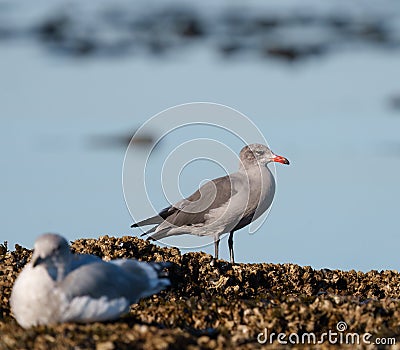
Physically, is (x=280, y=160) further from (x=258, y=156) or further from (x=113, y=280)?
(x=113, y=280)

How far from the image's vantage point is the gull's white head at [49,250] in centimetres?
776

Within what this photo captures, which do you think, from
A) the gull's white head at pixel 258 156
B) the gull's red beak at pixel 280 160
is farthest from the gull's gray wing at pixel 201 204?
the gull's red beak at pixel 280 160

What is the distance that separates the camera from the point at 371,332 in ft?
28.4

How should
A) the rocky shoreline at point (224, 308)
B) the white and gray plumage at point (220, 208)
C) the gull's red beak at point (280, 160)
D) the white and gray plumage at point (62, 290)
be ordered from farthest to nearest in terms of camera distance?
the gull's red beak at point (280, 160)
the white and gray plumage at point (220, 208)
the white and gray plumage at point (62, 290)
the rocky shoreline at point (224, 308)

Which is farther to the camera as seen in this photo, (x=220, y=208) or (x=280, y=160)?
(x=280, y=160)

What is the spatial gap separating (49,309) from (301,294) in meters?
4.05

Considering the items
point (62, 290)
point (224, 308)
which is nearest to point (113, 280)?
point (62, 290)

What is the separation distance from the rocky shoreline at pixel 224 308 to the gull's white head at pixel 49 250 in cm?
61

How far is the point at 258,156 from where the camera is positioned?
14.9 m

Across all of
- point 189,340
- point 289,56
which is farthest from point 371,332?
point 289,56

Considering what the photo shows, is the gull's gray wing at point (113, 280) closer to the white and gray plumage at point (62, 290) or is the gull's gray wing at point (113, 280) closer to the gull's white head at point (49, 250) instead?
the white and gray plumage at point (62, 290)

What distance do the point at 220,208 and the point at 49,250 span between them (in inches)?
247

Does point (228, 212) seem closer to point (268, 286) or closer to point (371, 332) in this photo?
point (268, 286)

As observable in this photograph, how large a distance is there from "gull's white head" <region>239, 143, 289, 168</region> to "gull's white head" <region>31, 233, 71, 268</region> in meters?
7.24
